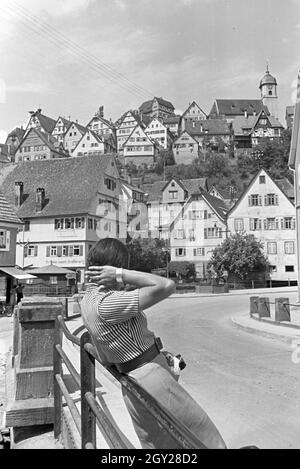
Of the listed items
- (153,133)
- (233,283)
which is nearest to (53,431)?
(233,283)

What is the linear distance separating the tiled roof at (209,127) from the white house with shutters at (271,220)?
62.9 meters

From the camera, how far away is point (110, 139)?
79.1m

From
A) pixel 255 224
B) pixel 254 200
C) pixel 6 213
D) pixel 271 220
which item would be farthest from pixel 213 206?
pixel 6 213

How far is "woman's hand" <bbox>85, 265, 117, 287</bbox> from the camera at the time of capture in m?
1.92

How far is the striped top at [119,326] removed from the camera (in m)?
1.84

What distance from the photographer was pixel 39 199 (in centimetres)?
2939

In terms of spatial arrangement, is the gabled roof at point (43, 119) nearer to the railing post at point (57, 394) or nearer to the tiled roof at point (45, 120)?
the tiled roof at point (45, 120)

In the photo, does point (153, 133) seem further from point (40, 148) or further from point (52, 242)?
point (52, 242)

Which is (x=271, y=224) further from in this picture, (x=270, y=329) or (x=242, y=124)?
(x=242, y=124)

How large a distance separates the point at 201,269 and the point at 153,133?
2497 inches

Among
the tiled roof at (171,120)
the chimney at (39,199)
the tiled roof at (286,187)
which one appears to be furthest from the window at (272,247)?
the tiled roof at (171,120)

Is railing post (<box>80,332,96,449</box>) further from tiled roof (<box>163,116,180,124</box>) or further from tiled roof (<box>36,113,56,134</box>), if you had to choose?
tiled roof (<box>163,116,180,124</box>)

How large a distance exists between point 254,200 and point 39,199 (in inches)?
856

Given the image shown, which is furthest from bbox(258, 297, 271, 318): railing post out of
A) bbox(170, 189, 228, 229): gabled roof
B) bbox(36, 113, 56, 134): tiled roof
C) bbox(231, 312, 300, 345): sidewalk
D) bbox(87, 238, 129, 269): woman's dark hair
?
bbox(170, 189, 228, 229): gabled roof
